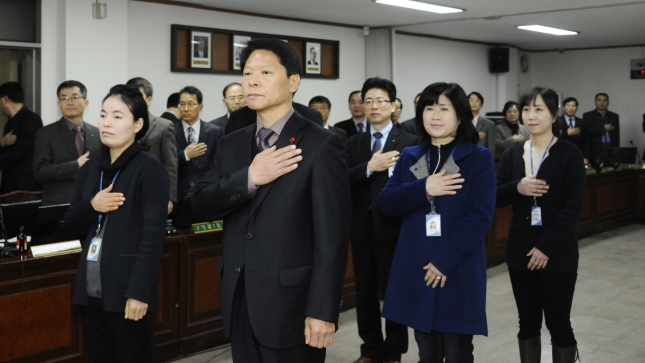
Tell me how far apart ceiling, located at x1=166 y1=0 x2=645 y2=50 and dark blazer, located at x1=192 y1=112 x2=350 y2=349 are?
6.01m

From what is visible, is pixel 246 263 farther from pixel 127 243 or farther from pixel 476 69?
pixel 476 69

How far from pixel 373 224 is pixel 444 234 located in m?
0.99

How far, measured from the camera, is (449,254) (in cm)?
264

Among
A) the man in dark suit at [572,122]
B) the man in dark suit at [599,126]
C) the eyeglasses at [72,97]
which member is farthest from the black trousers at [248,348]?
the man in dark suit at [599,126]

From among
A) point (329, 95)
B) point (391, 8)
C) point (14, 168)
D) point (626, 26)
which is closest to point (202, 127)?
point (14, 168)

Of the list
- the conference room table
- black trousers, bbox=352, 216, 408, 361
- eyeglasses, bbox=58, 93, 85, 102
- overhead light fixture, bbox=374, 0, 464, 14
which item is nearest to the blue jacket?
black trousers, bbox=352, 216, 408, 361

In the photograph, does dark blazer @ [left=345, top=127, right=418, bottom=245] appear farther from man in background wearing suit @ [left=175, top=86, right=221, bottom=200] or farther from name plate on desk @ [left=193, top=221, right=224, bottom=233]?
man in background wearing suit @ [left=175, top=86, right=221, bottom=200]

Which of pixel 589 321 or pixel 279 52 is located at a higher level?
pixel 279 52

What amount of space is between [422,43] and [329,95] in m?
2.54

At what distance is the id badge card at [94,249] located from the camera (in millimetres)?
2604

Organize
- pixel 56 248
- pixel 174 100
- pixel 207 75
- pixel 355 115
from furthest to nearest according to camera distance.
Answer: pixel 207 75 < pixel 355 115 < pixel 174 100 < pixel 56 248

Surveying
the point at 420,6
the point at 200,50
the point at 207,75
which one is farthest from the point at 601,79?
the point at 200,50

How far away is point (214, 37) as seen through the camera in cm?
819

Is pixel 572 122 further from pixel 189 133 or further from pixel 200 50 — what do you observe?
pixel 189 133
